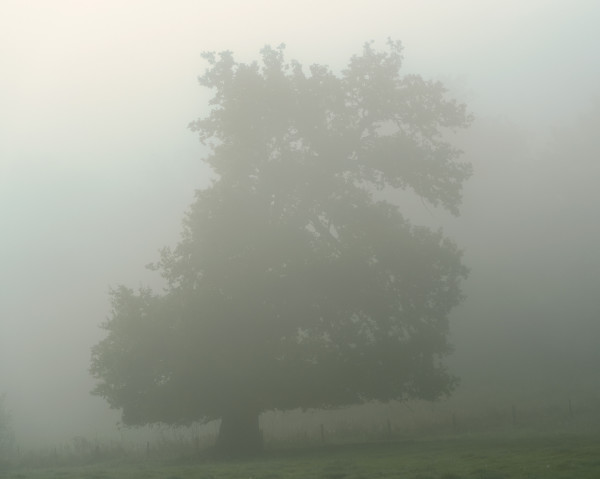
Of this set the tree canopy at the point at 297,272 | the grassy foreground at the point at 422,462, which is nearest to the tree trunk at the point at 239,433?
the tree canopy at the point at 297,272

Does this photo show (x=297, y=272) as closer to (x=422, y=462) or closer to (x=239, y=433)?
(x=239, y=433)

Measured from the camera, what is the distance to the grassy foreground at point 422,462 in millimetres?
18578

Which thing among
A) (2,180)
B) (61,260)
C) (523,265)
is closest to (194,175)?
(61,260)

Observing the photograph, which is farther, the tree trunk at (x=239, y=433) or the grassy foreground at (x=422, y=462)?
the tree trunk at (x=239, y=433)

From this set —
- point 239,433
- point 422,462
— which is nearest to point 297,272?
point 239,433

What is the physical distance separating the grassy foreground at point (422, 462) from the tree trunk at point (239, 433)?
127 centimetres

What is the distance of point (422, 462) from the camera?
73.6ft

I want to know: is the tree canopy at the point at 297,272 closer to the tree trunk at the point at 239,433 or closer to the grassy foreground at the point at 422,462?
the tree trunk at the point at 239,433

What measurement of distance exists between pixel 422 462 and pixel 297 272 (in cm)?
1178

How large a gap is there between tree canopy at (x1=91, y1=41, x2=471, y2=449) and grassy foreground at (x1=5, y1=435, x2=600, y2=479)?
2.86m

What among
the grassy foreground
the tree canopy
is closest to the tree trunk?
the tree canopy

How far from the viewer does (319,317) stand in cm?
3284

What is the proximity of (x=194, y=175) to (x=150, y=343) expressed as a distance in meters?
74.4

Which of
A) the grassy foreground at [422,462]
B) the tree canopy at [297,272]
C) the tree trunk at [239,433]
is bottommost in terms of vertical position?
the grassy foreground at [422,462]
